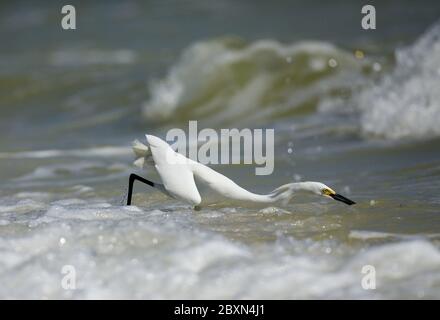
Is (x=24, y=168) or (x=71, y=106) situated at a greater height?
(x=71, y=106)

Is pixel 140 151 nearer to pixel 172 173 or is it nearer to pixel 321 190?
pixel 172 173

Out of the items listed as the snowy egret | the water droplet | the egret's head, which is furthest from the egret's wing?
the water droplet

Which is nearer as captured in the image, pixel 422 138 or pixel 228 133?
pixel 422 138

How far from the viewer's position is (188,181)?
458 cm

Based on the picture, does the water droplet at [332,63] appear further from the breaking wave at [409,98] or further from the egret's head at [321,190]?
the egret's head at [321,190]

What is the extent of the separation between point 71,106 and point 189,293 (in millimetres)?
7983

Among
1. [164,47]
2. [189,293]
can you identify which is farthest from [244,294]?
[164,47]

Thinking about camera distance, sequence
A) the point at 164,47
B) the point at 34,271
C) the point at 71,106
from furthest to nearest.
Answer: the point at 164,47
the point at 71,106
the point at 34,271

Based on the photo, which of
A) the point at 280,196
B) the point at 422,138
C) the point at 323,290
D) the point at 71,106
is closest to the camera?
the point at 323,290

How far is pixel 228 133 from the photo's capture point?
8.79m

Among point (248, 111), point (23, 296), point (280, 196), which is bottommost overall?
point (23, 296)

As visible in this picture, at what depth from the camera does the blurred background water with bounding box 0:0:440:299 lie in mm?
3914

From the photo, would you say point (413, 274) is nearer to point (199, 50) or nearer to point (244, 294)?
point (244, 294)

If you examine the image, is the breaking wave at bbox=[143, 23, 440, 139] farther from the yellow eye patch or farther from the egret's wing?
the egret's wing
